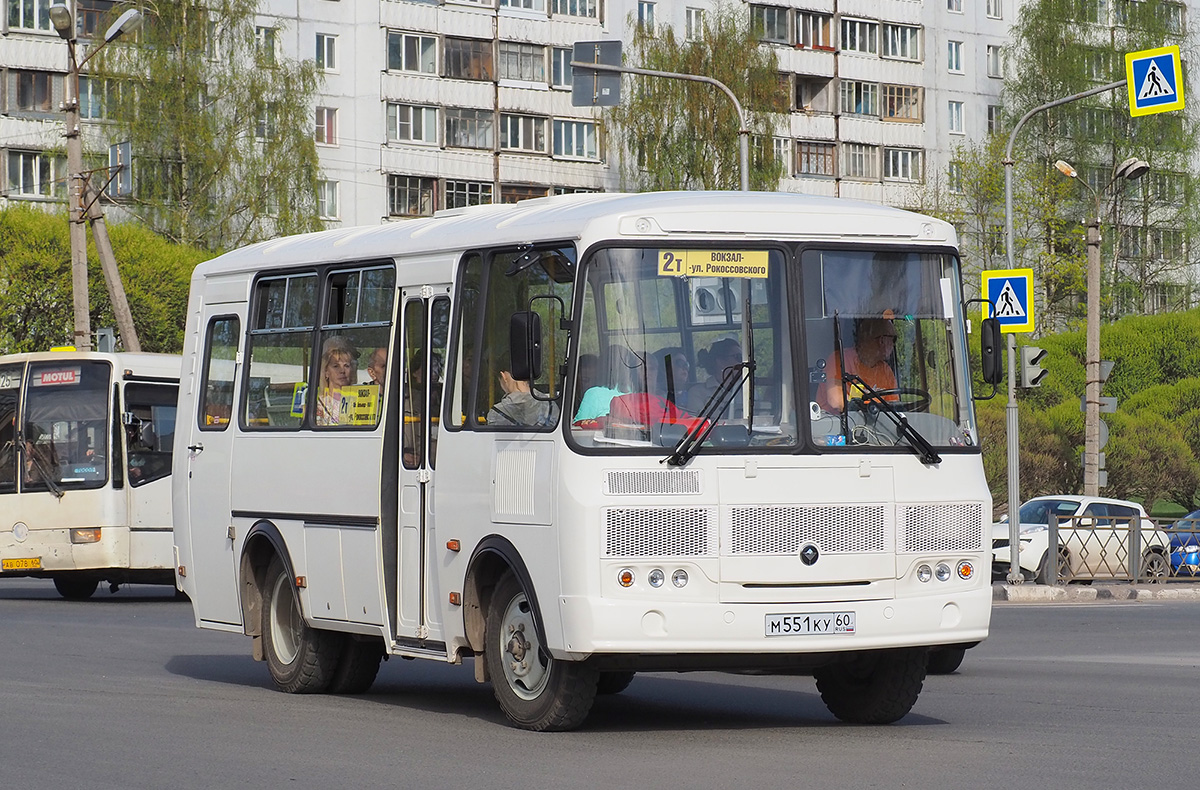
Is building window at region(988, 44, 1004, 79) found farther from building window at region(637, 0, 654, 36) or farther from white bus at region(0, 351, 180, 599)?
white bus at region(0, 351, 180, 599)

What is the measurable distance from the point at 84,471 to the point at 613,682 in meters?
15.1

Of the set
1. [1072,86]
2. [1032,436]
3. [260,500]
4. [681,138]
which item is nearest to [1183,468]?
[1032,436]

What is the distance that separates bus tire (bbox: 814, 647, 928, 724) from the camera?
38.0 feet

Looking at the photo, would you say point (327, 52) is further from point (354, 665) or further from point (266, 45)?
point (354, 665)

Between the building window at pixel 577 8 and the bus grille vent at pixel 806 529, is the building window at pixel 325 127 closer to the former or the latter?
the building window at pixel 577 8

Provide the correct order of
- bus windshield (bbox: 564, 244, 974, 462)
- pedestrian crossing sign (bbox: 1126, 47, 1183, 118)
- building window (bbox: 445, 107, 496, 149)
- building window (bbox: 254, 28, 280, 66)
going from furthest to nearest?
building window (bbox: 445, 107, 496, 149), building window (bbox: 254, 28, 280, 66), pedestrian crossing sign (bbox: 1126, 47, 1183, 118), bus windshield (bbox: 564, 244, 974, 462)

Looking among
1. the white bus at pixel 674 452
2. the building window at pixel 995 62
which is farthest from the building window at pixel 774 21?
the white bus at pixel 674 452

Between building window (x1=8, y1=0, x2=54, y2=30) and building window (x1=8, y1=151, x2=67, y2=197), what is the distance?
384 cm

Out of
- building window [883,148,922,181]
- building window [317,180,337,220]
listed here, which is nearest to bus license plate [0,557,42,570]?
building window [317,180,337,220]

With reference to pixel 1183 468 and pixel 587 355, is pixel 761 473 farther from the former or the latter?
pixel 1183 468

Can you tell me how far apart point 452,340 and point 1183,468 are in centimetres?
4678

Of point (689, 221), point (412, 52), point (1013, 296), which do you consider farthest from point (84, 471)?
point (412, 52)

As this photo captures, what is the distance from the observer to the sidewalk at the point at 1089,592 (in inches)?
1112

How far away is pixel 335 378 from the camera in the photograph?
13.4 m
